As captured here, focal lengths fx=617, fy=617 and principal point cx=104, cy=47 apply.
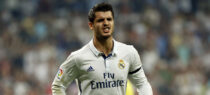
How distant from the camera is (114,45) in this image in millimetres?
6023

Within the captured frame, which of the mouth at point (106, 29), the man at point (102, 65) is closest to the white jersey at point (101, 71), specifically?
the man at point (102, 65)

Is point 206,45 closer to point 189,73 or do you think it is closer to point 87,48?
point 189,73

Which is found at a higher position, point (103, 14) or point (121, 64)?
point (103, 14)

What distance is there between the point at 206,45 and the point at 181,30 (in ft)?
3.08

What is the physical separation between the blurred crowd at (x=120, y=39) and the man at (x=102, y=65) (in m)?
7.99

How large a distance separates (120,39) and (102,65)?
9.94m

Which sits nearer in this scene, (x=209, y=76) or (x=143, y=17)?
(x=209, y=76)

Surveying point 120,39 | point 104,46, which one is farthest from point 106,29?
point 120,39

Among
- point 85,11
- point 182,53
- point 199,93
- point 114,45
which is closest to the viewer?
point 114,45

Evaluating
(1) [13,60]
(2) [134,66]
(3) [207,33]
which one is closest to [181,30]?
(3) [207,33]

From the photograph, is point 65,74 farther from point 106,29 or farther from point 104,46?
point 106,29

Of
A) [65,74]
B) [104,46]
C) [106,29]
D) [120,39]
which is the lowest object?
[120,39]

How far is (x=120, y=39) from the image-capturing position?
15.9 metres

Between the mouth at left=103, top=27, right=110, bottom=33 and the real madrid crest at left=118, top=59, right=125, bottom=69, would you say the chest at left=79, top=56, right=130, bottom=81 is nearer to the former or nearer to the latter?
the real madrid crest at left=118, top=59, right=125, bottom=69
